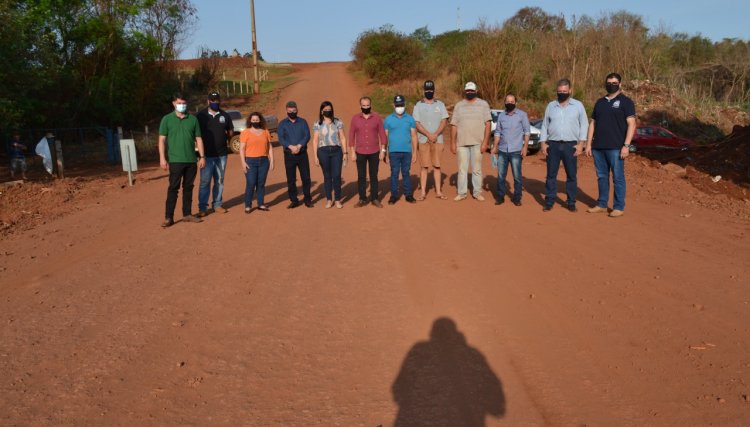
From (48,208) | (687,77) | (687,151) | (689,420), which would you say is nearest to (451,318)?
(689,420)

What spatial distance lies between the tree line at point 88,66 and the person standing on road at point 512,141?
13.3 metres

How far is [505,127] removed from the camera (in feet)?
31.1

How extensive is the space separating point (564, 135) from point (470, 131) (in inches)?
61.1

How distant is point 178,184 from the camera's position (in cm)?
888

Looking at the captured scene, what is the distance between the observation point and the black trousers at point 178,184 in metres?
8.84

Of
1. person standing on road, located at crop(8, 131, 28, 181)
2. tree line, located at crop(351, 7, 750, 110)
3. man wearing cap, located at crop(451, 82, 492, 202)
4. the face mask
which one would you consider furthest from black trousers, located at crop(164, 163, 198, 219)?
tree line, located at crop(351, 7, 750, 110)

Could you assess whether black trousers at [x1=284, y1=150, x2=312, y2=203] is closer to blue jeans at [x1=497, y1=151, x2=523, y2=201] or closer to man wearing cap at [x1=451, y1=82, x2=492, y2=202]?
man wearing cap at [x1=451, y1=82, x2=492, y2=202]

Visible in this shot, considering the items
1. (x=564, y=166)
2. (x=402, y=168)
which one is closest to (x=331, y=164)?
(x=402, y=168)

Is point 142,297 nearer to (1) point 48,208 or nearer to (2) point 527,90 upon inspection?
(1) point 48,208

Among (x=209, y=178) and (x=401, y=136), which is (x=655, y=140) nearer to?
(x=401, y=136)

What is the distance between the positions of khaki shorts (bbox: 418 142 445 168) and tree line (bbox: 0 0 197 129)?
39.5ft

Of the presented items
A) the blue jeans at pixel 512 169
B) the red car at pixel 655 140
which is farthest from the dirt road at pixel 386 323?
the red car at pixel 655 140

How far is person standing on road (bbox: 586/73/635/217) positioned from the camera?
844 cm

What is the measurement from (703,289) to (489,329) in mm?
2321
